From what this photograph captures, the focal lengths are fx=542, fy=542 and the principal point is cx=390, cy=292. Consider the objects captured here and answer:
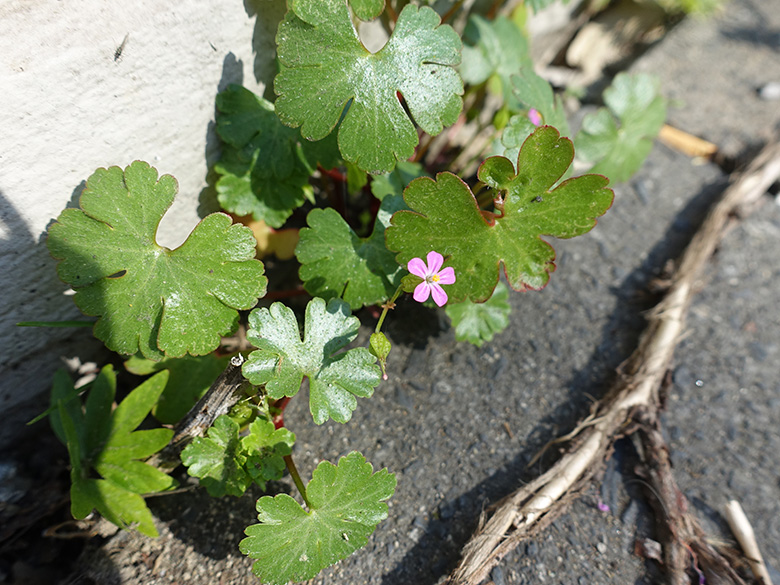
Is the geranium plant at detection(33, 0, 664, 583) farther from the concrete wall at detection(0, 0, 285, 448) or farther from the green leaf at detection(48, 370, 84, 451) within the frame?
the concrete wall at detection(0, 0, 285, 448)

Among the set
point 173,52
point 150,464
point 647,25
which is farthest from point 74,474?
point 647,25

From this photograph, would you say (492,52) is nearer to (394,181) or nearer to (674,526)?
(394,181)

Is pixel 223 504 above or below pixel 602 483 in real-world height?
below

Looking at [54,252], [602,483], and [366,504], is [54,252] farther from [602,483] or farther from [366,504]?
[602,483]

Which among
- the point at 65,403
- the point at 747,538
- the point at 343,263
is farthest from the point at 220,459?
the point at 747,538

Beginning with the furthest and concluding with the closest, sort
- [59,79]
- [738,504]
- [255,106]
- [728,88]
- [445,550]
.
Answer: [728,88]
[738,504]
[255,106]
[445,550]
[59,79]
